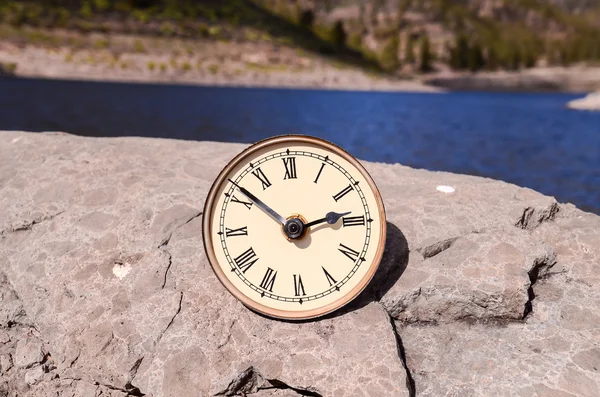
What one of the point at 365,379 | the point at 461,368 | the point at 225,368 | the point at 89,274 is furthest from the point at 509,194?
the point at 89,274

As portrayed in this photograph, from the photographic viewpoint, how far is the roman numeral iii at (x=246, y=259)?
171 inches

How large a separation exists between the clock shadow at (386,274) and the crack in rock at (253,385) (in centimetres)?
49

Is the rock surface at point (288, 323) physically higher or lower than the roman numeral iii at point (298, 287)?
lower

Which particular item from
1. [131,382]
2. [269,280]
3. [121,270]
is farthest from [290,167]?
[131,382]

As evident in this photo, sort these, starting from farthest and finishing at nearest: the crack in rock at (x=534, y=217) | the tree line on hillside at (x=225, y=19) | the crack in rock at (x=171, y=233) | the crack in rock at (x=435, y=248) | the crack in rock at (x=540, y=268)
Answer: the tree line on hillside at (x=225, y=19) → the crack in rock at (x=534, y=217) → the crack in rock at (x=171, y=233) → the crack in rock at (x=435, y=248) → the crack in rock at (x=540, y=268)

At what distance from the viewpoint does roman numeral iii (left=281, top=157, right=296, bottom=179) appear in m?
4.32

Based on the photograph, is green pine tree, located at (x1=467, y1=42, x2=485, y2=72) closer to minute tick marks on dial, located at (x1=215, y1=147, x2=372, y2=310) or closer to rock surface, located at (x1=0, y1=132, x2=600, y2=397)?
rock surface, located at (x1=0, y1=132, x2=600, y2=397)

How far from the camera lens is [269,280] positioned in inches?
170

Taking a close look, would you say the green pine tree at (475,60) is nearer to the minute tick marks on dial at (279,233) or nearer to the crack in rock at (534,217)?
the crack in rock at (534,217)

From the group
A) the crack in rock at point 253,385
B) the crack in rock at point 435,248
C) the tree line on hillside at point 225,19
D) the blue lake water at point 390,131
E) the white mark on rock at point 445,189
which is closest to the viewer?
the crack in rock at point 253,385

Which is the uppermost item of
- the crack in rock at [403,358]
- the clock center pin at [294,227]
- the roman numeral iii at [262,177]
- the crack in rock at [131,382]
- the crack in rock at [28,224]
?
the roman numeral iii at [262,177]

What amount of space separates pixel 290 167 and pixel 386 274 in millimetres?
1322

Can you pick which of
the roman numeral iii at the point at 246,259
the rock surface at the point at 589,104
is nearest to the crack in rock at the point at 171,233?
the roman numeral iii at the point at 246,259

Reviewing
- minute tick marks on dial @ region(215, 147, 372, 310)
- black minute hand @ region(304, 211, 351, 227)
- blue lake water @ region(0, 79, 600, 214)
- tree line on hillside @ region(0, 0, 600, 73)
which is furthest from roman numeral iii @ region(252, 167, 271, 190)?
tree line on hillside @ region(0, 0, 600, 73)
